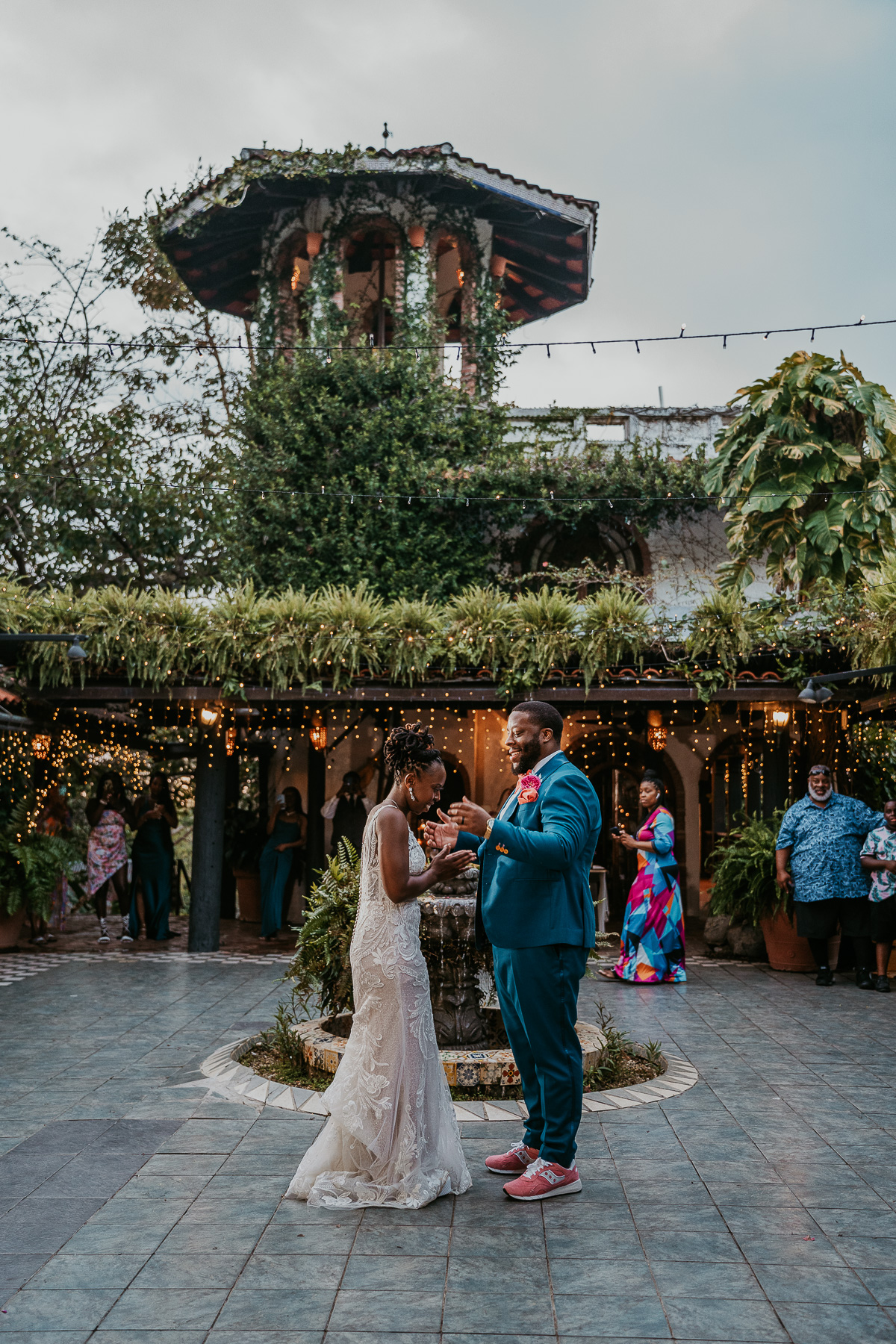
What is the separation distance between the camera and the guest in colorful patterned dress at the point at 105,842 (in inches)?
508

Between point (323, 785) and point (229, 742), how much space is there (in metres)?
2.63

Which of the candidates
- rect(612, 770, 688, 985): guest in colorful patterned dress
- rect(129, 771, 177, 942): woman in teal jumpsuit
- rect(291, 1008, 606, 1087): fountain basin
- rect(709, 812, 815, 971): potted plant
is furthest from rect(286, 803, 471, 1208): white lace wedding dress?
rect(129, 771, 177, 942): woman in teal jumpsuit

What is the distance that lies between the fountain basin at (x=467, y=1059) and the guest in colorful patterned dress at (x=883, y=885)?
4143 millimetres

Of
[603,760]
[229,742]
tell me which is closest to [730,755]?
[603,760]

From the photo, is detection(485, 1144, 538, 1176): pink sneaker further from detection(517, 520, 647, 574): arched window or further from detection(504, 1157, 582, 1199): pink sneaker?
detection(517, 520, 647, 574): arched window

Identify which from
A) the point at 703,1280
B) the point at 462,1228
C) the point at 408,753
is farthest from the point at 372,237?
the point at 703,1280

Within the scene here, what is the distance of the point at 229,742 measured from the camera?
45.6 feet

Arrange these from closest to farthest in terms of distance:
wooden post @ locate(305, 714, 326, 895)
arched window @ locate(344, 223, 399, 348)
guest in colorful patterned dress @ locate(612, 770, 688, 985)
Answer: guest in colorful patterned dress @ locate(612, 770, 688, 985)
wooden post @ locate(305, 714, 326, 895)
arched window @ locate(344, 223, 399, 348)

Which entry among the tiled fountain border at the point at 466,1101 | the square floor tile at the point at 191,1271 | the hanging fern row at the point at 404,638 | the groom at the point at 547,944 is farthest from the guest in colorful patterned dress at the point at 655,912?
the square floor tile at the point at 191,1271

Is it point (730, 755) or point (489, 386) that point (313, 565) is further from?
point (730, 755)

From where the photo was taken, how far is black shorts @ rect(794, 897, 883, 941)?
988 cm

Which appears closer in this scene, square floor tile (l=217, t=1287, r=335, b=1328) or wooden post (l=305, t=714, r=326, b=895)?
square floor tile (l=217, t=1287, r=335, b=1328)

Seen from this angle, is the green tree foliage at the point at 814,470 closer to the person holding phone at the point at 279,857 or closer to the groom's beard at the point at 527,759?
the person holding phone at the point at 279,857

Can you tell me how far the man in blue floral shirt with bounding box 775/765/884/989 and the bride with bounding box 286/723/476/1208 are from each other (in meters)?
6.36
